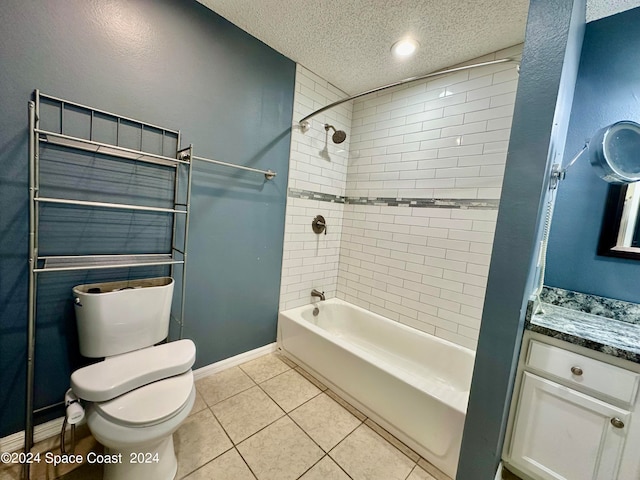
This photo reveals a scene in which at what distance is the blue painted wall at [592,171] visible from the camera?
4.61 ft

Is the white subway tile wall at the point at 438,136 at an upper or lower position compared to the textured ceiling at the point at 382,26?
lower

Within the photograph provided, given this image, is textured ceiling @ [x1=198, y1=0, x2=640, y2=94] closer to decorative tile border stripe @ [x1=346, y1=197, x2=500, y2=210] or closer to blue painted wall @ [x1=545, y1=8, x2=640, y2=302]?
blue painted wall @ [x1=545, y1=8, x2=640, y2=302]

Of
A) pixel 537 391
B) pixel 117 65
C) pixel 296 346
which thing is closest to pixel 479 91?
pixel 537 391

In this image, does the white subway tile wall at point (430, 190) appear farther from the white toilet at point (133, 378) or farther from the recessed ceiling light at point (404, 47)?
the white toilet at point (133, 378)

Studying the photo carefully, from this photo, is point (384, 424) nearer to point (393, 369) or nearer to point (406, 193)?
point (393, 369)

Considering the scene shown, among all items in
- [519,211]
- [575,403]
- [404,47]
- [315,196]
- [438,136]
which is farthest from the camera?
[315,196]

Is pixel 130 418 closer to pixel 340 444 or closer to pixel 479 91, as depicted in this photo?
pixel 340 444

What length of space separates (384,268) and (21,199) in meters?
2.37

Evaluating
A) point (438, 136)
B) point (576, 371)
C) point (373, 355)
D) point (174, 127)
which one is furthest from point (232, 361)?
point (438, 136)

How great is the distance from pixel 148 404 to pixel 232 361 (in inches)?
41.7

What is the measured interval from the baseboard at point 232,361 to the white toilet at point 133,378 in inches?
24.2

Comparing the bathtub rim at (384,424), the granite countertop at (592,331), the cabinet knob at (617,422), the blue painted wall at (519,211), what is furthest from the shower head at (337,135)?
the cabinet knob at (617,422)

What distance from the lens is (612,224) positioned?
1435 mm

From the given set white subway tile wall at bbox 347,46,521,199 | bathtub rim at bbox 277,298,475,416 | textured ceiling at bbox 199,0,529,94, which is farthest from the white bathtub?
textured ceiling at bbox 199,0,529,94
